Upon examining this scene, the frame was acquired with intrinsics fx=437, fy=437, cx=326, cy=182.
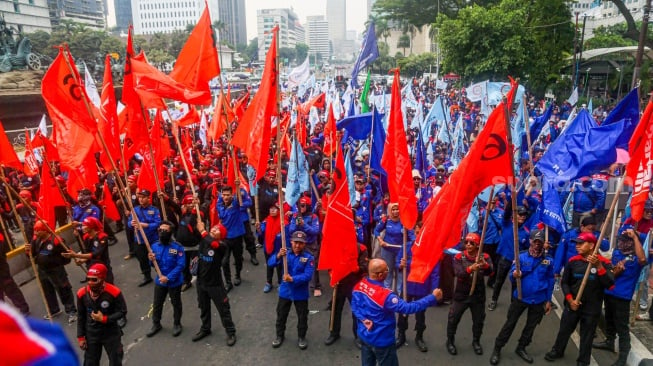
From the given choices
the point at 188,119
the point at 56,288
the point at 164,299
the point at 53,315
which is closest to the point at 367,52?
the point at 188,119

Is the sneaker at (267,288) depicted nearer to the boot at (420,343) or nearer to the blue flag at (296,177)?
the blue flag at (296,177)

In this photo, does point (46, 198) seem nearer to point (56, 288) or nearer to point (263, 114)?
point (56, 288)

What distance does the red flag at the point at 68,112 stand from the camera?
6.06 metres

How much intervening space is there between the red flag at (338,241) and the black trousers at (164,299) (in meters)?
2.17

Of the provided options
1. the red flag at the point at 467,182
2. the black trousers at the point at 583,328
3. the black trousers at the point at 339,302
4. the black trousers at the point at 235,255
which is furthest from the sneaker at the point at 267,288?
the black trousers at the point at 583,328

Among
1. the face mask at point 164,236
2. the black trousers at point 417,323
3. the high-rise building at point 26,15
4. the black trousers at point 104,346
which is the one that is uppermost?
the high-rise building at point 26,15

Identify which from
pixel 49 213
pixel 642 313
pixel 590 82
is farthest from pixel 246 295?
pixel 590 82

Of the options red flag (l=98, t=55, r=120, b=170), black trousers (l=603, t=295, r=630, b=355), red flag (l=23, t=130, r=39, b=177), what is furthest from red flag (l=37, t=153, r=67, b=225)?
black trousers (l=603, t=295, r=630, b=355)

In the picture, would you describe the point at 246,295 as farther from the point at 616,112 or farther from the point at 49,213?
the point at 616,112

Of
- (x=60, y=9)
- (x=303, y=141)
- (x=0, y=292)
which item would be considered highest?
(x=60, y=9)

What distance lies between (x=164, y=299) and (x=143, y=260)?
2147mm

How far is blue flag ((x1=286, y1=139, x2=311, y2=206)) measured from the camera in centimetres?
772

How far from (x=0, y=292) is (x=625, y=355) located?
8589 mm

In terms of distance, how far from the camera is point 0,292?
259 inches
